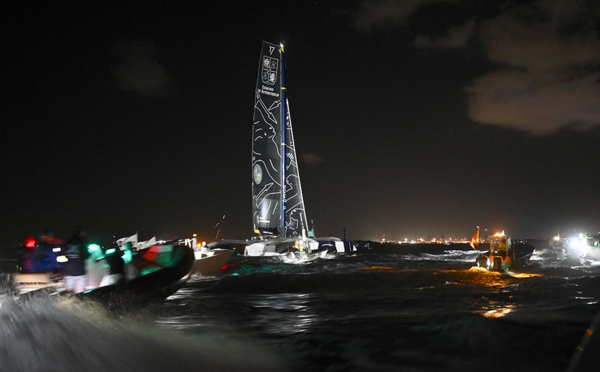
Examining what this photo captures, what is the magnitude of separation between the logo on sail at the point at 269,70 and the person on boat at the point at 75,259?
32959 millimetres

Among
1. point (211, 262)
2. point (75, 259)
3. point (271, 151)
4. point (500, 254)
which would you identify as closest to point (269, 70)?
point (271, 151)

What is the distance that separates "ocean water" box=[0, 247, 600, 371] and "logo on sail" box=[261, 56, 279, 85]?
31335mm

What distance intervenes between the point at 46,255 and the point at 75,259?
1.23 m

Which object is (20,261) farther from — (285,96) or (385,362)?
(285,96)

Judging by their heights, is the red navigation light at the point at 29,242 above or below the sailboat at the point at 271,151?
below

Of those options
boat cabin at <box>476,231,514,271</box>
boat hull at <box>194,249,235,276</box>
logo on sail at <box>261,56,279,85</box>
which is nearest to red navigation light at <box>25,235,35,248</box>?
boat hull at <box>194,249,235,276</box>

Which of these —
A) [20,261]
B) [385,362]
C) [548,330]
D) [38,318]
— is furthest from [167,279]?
[548,330]

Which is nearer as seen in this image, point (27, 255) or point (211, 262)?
point (27, 255)

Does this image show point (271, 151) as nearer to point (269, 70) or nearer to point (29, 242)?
point (269, 70)

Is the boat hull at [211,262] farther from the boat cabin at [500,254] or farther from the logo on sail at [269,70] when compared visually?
the logo on sail at [269,70]

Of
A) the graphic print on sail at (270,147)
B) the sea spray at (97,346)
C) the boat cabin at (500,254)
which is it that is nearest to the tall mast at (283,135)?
the graphic print on sail at (270,147)

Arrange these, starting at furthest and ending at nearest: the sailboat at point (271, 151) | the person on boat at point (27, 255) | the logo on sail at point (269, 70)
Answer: the logo on sail at point (269, 70) → the sailboat at point (271, 151) → the person on boat at point (27, 255)

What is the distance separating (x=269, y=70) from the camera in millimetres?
41031

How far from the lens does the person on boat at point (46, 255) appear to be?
32.7 feet
